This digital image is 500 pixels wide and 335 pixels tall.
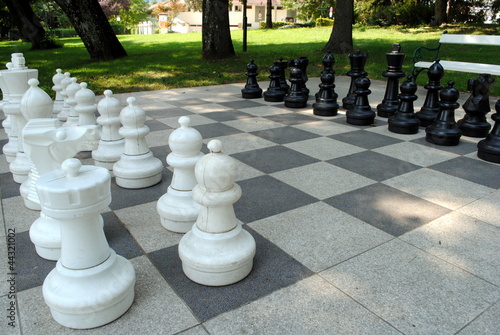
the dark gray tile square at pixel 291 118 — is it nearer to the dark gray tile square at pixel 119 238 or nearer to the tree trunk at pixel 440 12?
the dark gray tile square at pixel 119 238

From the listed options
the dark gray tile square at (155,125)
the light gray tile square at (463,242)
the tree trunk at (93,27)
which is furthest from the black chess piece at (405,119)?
the tree trunk at (93,27)

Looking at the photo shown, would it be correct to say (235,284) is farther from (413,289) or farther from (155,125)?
(155,125)

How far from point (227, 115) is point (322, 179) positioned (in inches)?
98.6

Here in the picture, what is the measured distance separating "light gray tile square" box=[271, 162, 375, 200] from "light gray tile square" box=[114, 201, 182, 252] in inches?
43.9

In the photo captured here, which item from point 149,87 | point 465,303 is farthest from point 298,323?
point 149,87

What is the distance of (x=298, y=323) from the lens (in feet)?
5.59

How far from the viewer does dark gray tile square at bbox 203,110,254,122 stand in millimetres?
5285

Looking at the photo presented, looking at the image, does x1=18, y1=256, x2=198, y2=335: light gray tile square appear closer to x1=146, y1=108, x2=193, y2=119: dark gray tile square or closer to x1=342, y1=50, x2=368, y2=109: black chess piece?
x1=146, y1=108, x2=193, y2=119: dark gray tile square

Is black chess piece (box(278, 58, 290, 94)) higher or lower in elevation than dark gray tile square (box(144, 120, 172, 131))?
higher

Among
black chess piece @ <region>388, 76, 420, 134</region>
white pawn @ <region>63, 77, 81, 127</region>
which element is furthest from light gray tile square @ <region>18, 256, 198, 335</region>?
black chess piece @ <region>388, 76, 420, 134</region>

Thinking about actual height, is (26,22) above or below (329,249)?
above

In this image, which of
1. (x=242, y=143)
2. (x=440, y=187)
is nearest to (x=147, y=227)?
(x=242, y=143)

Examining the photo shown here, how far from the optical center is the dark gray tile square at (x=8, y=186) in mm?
3009

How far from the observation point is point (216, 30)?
10.6m
